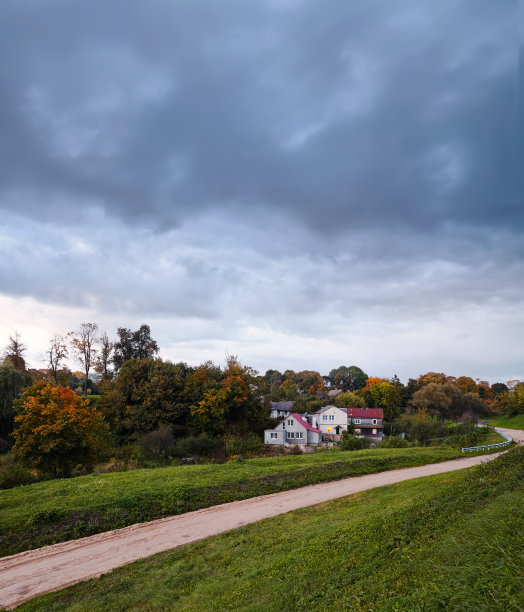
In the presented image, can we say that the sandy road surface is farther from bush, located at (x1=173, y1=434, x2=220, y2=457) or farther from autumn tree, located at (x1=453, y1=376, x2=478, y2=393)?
autumn tree, located at (x1=453, y1=376, x2=478, y2=393)

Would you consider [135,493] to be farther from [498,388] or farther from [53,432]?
[498,388]

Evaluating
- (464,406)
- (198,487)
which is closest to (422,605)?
(198,487)

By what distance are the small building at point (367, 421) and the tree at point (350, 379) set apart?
153 feet

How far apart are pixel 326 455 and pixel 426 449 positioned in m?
10.9

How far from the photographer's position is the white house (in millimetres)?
59156

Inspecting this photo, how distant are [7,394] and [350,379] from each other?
325 feet

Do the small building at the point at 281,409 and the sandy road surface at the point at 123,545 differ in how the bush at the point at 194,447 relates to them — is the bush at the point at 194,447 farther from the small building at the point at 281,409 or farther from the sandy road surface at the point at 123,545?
the small building at the point at 281,409

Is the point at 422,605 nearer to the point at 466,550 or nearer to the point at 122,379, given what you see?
the point at 466,550

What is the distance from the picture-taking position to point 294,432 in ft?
172

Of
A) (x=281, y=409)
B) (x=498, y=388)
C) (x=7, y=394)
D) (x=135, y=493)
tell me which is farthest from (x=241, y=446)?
(x=498, y=388)

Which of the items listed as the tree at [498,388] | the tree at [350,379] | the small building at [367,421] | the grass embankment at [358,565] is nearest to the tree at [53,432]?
the grass embankment at [358,565]

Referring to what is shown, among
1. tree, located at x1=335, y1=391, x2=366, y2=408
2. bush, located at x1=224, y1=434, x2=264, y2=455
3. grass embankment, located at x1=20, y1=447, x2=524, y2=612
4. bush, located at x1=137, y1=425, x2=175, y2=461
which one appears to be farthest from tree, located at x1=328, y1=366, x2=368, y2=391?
grass embankment, located at x1=20, y1=447, x2=524, y2=612

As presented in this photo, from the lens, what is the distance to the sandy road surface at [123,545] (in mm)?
10305

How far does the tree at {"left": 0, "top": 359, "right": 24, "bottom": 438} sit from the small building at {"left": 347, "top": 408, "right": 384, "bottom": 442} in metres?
46.8
